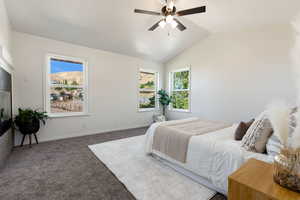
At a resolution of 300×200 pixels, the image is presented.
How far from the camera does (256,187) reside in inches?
31.8

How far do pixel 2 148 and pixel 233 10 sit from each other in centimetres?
503

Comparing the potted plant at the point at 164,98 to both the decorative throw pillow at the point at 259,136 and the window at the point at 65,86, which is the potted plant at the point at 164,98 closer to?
the window at the point at 65,86

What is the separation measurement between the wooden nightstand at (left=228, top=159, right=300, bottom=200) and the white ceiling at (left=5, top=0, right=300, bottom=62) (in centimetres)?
312

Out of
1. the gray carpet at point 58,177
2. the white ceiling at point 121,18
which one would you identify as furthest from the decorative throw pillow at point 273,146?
the white ceiling at point 121,18

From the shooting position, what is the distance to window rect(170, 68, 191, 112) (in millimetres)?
5025

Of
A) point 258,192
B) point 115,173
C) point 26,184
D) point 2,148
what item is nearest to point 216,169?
point 258,192

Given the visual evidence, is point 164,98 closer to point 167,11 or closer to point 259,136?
point 167,11

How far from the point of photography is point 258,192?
0.79 meters

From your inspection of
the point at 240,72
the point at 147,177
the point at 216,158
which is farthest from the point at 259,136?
the point at 240,72

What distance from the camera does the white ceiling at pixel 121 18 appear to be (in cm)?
268

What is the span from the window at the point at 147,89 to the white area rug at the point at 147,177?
260cm

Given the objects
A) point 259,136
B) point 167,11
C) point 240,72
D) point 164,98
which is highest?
point 167,11

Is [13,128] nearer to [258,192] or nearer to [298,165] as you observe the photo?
[258,192]

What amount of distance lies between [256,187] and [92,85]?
4.15 m
